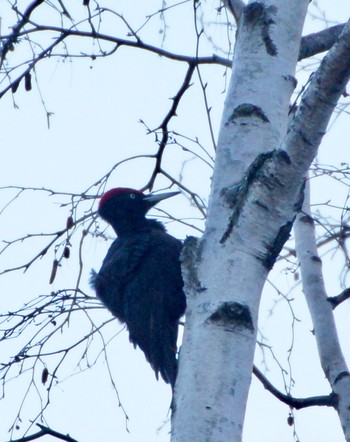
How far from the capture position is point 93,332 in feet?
13.5

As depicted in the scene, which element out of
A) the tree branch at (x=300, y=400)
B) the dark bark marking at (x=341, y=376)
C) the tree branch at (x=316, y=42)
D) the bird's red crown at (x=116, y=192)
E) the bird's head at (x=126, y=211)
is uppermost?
the bird's red crown at (x=116, y=192)

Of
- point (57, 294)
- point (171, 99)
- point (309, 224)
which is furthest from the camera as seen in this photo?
point (171, 99)

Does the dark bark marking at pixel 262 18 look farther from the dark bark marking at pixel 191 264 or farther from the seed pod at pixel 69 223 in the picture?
the seed pod at pixel 69 223

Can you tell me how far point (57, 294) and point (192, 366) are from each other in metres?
1.57

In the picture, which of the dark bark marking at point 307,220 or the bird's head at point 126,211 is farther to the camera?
the bird's head at point 126,211

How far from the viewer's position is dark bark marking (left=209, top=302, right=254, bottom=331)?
7.33ft

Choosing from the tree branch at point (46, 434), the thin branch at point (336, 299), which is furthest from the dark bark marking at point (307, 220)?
the tree branch at point (46, 434)

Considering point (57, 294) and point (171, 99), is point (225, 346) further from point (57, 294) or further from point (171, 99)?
point (171, 99)

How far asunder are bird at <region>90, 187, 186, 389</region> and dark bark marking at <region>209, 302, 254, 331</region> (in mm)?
1851

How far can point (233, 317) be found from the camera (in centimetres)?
224

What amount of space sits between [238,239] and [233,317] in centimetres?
27

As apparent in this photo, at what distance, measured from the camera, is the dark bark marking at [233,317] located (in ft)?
7.33

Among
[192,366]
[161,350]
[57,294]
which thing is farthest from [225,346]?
[161,350]

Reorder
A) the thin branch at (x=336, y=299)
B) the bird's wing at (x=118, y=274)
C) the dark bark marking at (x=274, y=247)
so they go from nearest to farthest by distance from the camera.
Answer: the dark bark marking at (x=274, y=247) → the thin branch at (x=336, y=299) → the bird's wing at (x=118, y=274)
